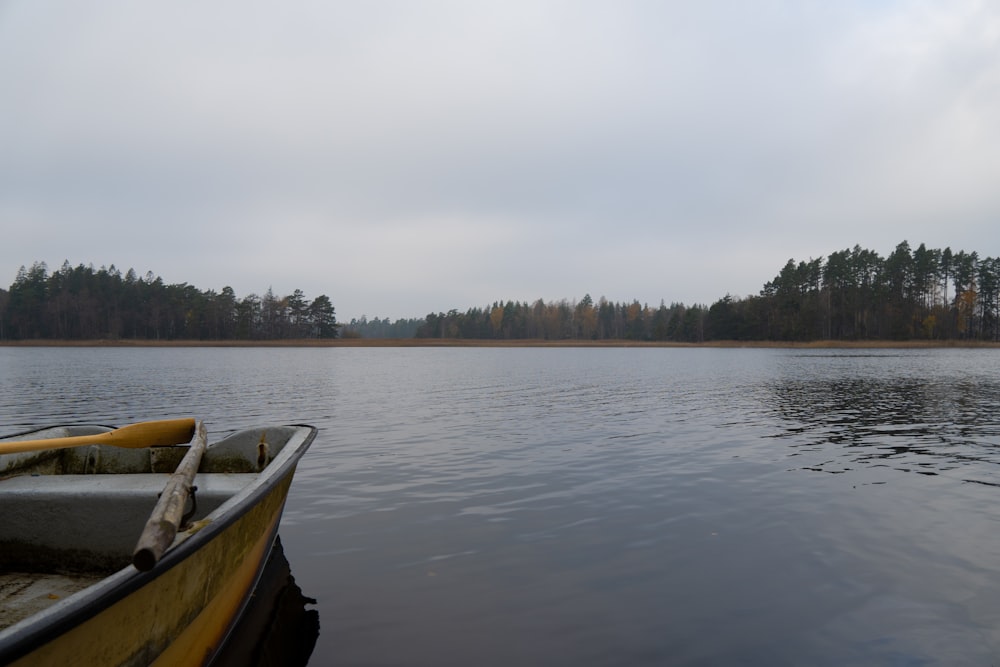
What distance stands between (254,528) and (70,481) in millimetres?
2841

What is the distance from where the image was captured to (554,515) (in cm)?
966

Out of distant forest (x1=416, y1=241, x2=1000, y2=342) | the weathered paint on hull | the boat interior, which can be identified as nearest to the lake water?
the weathered paint on hull

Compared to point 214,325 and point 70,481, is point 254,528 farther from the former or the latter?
point 214,325

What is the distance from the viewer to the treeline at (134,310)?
440 ft

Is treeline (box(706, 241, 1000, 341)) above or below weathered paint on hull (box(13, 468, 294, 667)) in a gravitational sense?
above

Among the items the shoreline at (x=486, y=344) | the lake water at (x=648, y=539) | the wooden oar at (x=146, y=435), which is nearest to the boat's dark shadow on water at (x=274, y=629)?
the lake water at (x=648, y=539)

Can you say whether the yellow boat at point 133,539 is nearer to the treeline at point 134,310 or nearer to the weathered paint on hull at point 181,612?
the weathered paint on hull at point 181,612

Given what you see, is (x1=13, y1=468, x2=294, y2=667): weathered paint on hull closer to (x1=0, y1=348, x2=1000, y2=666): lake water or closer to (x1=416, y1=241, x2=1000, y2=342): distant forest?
(x1=0, y1=348, x2=1000, y2=666): lake water

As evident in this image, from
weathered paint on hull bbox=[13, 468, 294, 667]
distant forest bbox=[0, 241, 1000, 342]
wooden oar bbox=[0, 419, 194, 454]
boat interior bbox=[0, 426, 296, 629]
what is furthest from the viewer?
distant forest bbox=[0, 241, 1000, 342]

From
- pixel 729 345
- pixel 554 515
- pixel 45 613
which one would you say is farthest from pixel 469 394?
pixel 729 345

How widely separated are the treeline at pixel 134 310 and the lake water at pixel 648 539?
130 m

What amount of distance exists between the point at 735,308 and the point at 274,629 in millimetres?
139754

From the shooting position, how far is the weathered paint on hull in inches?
126

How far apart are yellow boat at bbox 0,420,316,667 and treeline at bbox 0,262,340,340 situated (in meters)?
145
